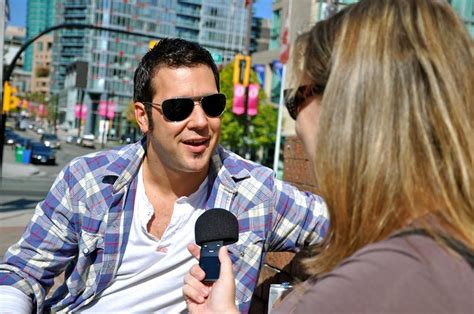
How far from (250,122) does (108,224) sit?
4782 cm

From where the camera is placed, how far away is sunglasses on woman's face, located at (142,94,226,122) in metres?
2.59

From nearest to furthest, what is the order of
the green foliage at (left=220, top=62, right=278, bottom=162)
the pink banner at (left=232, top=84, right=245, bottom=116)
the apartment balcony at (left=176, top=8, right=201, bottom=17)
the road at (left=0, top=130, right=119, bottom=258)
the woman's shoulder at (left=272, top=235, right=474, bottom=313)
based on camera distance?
the woman's shoulder at (left=272, top=235, right=474, bottom=313) < the road at (left=0, top=130, right=119, bottom=258) < the pink banner at (left=232, top=84, right=245, bottom=116) < the green foliage at (left=220, top=62, right=278, bottom=162) < the apartment balcony at (left=176, top=8, right=201, bottom=17)

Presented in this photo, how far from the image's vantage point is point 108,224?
241cm

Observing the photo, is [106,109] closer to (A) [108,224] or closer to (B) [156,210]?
(B) [156,210]

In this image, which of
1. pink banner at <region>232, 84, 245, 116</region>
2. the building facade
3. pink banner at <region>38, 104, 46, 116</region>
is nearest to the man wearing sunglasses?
pink banner at <region>232, 84, 245, 116</region>

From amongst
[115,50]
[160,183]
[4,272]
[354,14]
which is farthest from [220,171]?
[115,50]

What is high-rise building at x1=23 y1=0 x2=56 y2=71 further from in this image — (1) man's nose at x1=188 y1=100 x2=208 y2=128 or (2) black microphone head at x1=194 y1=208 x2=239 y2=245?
(2) black microphone head at x1=194 y1=208 x2=239 y2=245

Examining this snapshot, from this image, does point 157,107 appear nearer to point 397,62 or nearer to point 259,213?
point 259,213

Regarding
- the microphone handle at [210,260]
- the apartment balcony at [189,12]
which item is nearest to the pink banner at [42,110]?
the apartment balcony at [189,12]

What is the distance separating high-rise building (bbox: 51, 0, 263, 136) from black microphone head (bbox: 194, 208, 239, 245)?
94.3 meters

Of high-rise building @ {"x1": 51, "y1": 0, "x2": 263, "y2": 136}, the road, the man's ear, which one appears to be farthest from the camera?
high-rise building @ {"x1": 51, "y1": 0, "x2": 263, "y2": 136}

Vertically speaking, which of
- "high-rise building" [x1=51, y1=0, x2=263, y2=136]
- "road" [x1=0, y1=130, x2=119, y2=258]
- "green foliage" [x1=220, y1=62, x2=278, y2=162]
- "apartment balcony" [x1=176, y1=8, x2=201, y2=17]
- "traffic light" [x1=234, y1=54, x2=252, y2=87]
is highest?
"apartment balcony" [x1=176, y1=8, x2=201, y2=17]

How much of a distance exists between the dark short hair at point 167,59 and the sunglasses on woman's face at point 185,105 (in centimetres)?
11

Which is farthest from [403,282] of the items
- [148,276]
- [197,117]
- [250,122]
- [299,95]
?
[250,122]
